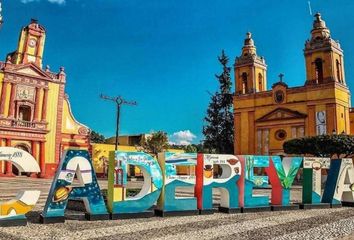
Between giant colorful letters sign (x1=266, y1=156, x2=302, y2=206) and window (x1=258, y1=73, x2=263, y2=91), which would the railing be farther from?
giant colorful letters sign (x1=266, y1=156, x2=302, y2=206)

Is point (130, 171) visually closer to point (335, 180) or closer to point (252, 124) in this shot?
point (252, 124)

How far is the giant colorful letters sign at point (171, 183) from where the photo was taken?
853 centimetres

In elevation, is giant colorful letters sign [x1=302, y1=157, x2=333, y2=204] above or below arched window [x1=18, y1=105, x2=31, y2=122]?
below

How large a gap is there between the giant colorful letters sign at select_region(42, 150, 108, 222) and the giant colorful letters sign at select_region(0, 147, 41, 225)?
16.1 inches

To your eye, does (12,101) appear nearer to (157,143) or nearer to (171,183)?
(157,143)

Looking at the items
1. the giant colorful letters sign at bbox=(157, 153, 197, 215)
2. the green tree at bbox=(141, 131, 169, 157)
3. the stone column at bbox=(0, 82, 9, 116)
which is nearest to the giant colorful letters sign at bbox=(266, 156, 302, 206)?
the giant colorful letters sign at bbox=(157, 153, 197, 215)

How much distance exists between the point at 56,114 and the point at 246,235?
33.2 meters

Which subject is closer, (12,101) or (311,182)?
(311,182)

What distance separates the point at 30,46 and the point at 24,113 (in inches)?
263

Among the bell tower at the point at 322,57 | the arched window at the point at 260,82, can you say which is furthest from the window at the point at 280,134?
the arched window at the point at 260,82

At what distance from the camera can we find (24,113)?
36625mm

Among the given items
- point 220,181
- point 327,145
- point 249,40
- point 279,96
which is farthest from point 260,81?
point 220,181

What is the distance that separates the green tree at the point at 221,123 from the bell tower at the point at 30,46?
2111 centimetres

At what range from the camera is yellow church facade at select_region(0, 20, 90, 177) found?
34.4 meters
